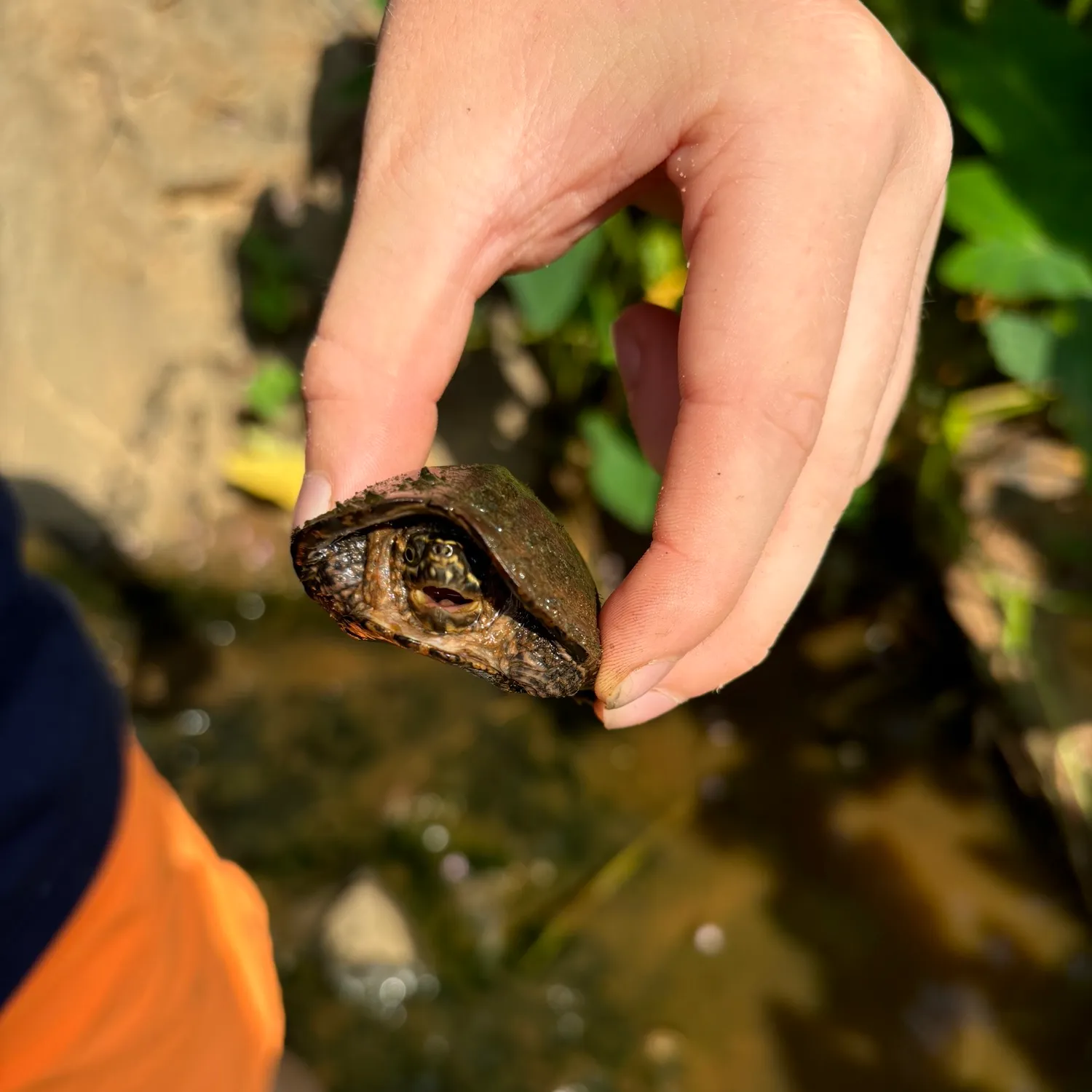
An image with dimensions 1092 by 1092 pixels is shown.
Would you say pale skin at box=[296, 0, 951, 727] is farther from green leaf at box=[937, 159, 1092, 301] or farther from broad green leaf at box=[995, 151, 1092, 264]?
broad green leaf at box=[995, 151, 1092, 264]

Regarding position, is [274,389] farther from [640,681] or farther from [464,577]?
[640,681]

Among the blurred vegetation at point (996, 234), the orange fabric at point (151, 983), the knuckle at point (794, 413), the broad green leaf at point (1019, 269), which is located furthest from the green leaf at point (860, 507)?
the orange fabric at point (151, 983)

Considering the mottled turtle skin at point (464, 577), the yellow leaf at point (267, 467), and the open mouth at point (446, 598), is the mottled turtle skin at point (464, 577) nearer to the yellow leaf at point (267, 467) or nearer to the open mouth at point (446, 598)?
the open mouth at point (446, 598)

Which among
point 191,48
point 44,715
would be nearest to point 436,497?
point 44,715

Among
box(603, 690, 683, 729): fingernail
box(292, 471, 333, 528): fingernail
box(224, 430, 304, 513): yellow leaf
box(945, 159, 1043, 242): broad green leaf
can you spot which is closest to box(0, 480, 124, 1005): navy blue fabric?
box(292, 471, 333, 528): fingernail

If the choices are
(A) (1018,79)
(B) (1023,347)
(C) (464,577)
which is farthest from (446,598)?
(A) (1018,79)

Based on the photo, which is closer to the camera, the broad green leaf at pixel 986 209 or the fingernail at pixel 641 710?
the fingernail at pixel 641 710

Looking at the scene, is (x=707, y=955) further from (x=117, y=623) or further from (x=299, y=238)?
(x=299, y=238)
